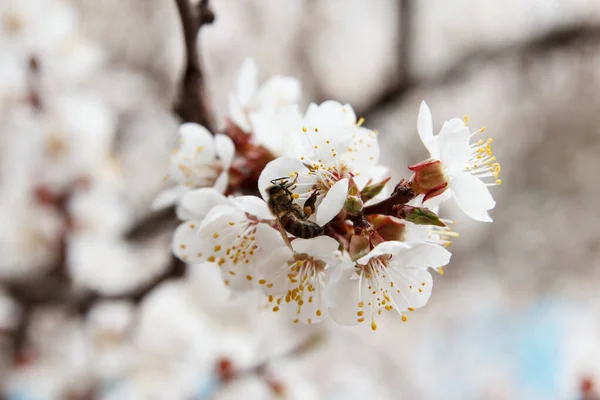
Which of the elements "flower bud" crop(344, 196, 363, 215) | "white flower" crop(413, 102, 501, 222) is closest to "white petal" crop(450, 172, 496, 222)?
"white flower" crop(413, 102, 501, 222)

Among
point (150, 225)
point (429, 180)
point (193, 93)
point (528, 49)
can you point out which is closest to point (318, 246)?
point (429, 180)

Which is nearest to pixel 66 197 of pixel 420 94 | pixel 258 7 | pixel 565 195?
pixel 420 94

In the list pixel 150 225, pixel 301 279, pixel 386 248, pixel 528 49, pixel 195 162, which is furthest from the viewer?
pixel 528 49

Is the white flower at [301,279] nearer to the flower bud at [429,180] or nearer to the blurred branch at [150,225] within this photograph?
the flower bud at [429,180]

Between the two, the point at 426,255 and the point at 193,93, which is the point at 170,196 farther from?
the point at 426,255

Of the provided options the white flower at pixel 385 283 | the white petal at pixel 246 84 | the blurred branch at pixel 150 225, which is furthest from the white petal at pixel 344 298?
the blurred branch at pixel 150 225
